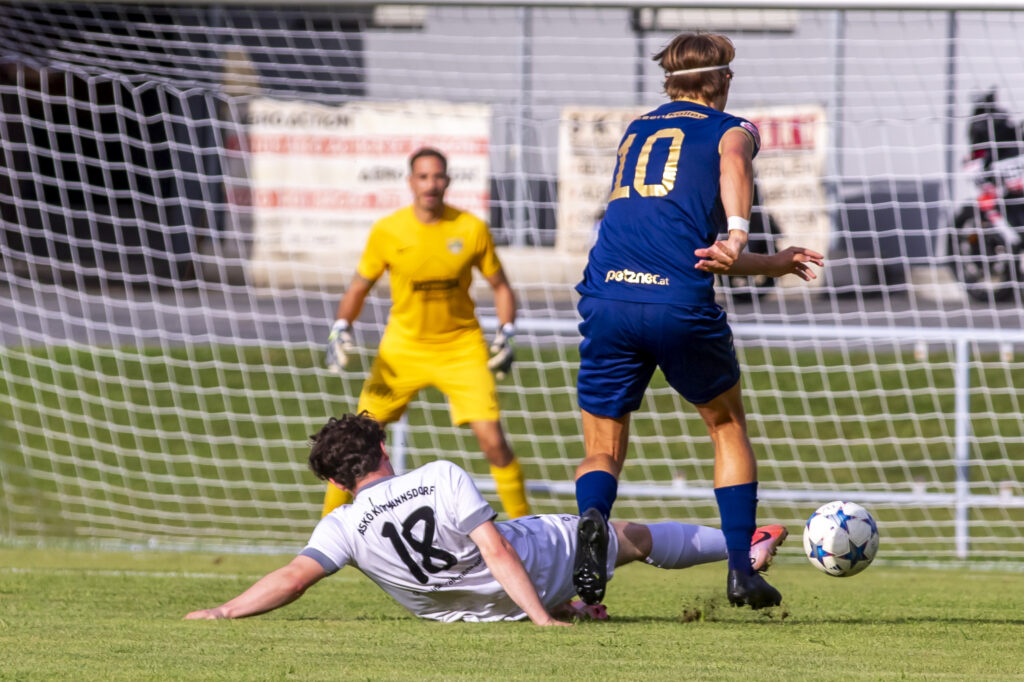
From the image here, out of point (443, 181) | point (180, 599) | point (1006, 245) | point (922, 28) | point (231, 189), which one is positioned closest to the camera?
point (180, 599)

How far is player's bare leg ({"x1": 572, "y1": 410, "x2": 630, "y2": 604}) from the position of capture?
4309 millimetres

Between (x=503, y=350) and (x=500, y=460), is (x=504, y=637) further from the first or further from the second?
(x=503, y=350)

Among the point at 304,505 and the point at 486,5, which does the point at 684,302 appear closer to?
the point at 486,5

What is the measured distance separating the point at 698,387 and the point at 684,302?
1.03 ft

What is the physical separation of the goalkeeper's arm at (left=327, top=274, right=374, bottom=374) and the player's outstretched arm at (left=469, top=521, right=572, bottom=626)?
2766mm

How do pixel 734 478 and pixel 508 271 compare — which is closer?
pixel 734 478

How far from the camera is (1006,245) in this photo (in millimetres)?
Result: 10516

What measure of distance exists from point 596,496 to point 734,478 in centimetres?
53

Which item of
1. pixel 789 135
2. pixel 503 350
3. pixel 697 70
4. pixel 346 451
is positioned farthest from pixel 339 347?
pixel 789 135

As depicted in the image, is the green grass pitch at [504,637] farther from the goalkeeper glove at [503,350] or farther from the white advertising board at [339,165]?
the white advertising board at [339,165]

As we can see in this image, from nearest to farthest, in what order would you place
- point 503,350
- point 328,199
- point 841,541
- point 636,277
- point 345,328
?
point 636,277 → point 841,541 → point 345,328 → point 503,350 → point 328,199

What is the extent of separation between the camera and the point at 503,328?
739 cm

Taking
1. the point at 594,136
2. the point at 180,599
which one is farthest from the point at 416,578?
the point at 594,136

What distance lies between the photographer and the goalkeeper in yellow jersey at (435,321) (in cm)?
717
